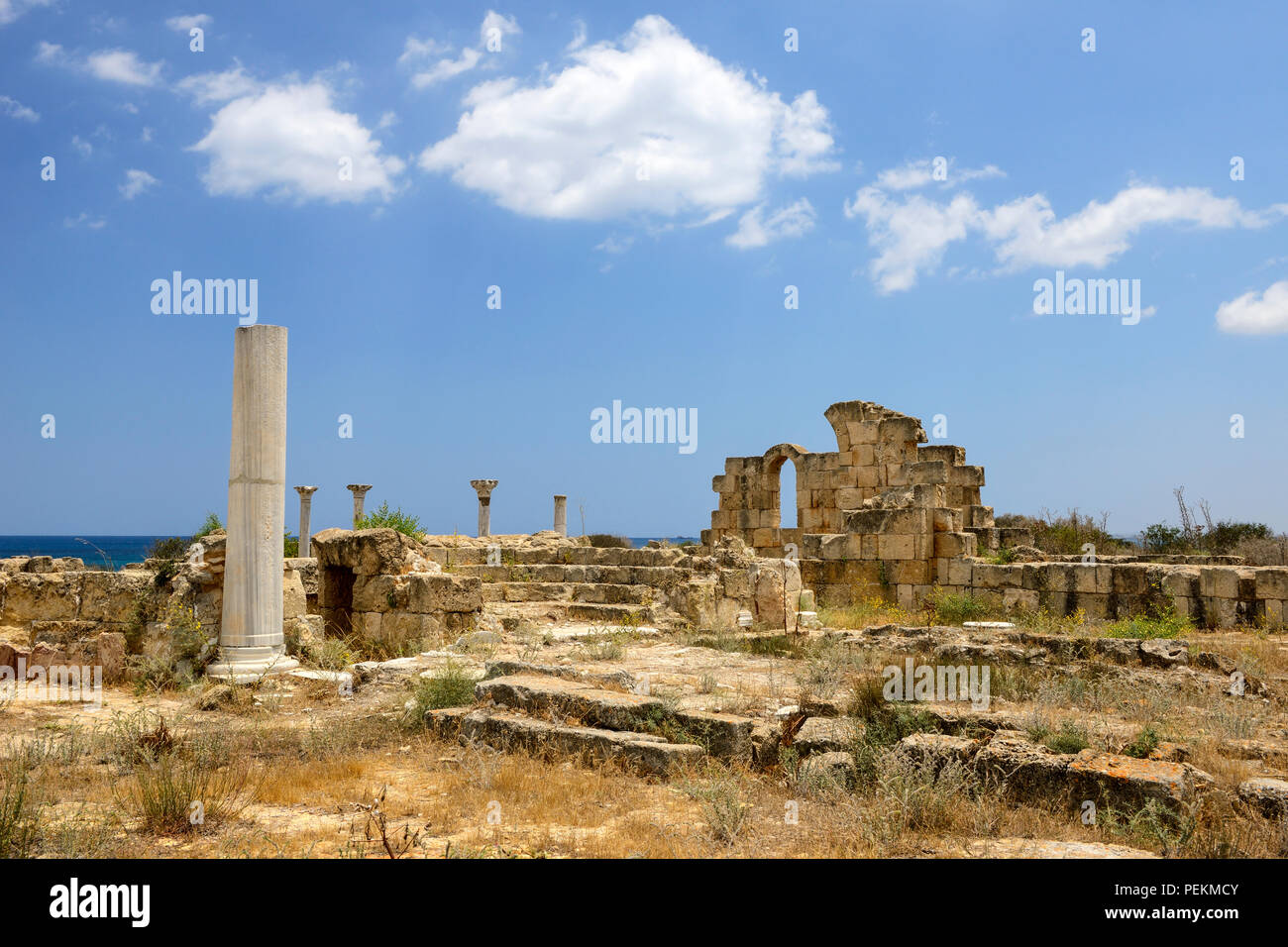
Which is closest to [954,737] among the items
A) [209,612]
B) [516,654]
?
[516,654]

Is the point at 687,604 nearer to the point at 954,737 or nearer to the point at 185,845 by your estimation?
the point at 954,737

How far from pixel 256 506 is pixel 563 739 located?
16.1ft

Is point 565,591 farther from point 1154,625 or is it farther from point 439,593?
point 1154,625

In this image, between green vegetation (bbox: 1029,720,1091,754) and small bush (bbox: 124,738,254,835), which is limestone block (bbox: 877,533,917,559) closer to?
green vegetation (bbox: 1029,720,1091,754)

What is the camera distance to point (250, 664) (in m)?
8.76

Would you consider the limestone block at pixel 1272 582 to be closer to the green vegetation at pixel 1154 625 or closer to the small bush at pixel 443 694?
the green vegetation at pixel 1154 625

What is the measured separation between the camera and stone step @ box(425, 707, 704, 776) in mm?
5589

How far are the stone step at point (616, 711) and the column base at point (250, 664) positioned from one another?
275 centimetres

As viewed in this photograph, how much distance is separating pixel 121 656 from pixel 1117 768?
910 centimetres

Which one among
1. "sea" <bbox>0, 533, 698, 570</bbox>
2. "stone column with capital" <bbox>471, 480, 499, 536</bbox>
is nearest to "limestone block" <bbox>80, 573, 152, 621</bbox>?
"sea" <bbox>0, 533, 698, 570</bbox>

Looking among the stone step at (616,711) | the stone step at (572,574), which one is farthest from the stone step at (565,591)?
the stone step at (616,711)

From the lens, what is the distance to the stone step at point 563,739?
18.3 feet

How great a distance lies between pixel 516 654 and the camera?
10.1 metres

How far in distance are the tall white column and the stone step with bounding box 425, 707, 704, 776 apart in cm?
305
